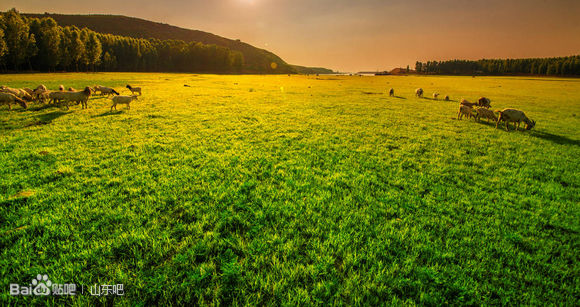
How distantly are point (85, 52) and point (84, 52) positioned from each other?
0.84 m

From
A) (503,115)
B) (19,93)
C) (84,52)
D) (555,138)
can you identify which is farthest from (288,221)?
(84,52)

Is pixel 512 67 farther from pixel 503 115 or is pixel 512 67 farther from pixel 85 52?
pixel 85 52

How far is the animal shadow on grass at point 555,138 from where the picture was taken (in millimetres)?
11305

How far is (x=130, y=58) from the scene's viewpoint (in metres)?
101

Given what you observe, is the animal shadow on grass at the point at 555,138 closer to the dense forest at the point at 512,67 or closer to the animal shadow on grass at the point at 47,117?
the animal shadow on grass at the point at 47,117

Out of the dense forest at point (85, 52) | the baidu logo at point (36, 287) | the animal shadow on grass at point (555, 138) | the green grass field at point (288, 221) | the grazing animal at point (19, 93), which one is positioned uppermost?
the dense forest at point (85, 52)

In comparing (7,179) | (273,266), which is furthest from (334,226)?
(7,179)

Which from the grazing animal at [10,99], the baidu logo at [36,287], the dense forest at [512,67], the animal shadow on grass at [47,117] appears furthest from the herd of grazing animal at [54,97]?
the dense forest at [512,67]

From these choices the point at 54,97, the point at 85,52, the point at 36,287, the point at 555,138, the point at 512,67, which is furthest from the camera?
the point at 512,67

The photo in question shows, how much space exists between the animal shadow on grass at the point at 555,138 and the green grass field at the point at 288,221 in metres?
2.41

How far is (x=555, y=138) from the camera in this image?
12.1 m

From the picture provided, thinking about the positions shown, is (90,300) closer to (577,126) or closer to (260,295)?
(260,295)

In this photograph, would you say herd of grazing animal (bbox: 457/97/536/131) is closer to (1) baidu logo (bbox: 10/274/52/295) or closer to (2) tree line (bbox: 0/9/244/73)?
(1) baidu logo (bbox: 10/274/52/295)

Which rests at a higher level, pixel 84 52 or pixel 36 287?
pixel 84 52
